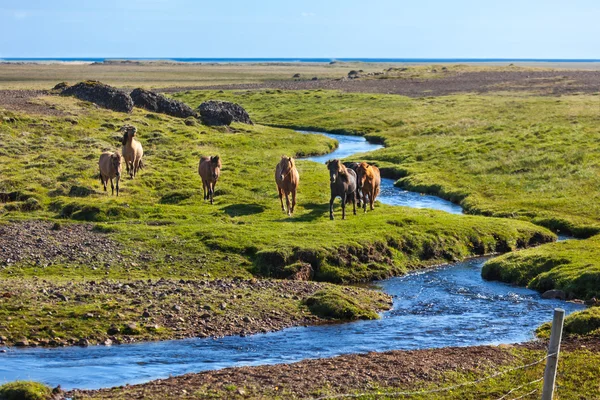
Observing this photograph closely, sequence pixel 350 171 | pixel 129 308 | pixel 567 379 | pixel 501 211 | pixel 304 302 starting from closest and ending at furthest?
pixel 567 379
pixel 129 308
pixel 304 302
pixel 350 171
pixel 501 211

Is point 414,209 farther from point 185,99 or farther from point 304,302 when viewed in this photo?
point 185,99

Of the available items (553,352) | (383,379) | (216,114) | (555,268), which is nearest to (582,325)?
(383,379)

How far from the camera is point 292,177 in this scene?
34844 millimetres

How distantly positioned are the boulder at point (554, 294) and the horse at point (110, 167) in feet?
66.0

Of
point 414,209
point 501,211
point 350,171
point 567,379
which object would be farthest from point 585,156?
point 567,379

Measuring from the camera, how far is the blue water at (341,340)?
17750 mm

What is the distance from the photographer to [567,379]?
1683 centimetres

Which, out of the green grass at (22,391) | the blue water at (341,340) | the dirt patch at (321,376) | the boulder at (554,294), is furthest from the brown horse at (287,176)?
the green grass at (22,391)

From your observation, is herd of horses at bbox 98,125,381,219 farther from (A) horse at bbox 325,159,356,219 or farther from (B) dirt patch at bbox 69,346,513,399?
(B) dirt patch at bbox 69,346,513,399

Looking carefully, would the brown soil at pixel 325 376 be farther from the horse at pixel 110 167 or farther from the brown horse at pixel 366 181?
the horse at pixel 110 167

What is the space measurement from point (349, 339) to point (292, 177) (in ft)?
48.1

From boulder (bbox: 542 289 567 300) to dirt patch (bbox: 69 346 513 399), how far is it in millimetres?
7838

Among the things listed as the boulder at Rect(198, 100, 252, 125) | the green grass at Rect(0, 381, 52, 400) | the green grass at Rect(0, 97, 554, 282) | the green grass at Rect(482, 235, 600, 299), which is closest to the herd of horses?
the green grass at Rect(0, 97, 554, 282)

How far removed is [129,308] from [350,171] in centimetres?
1658
